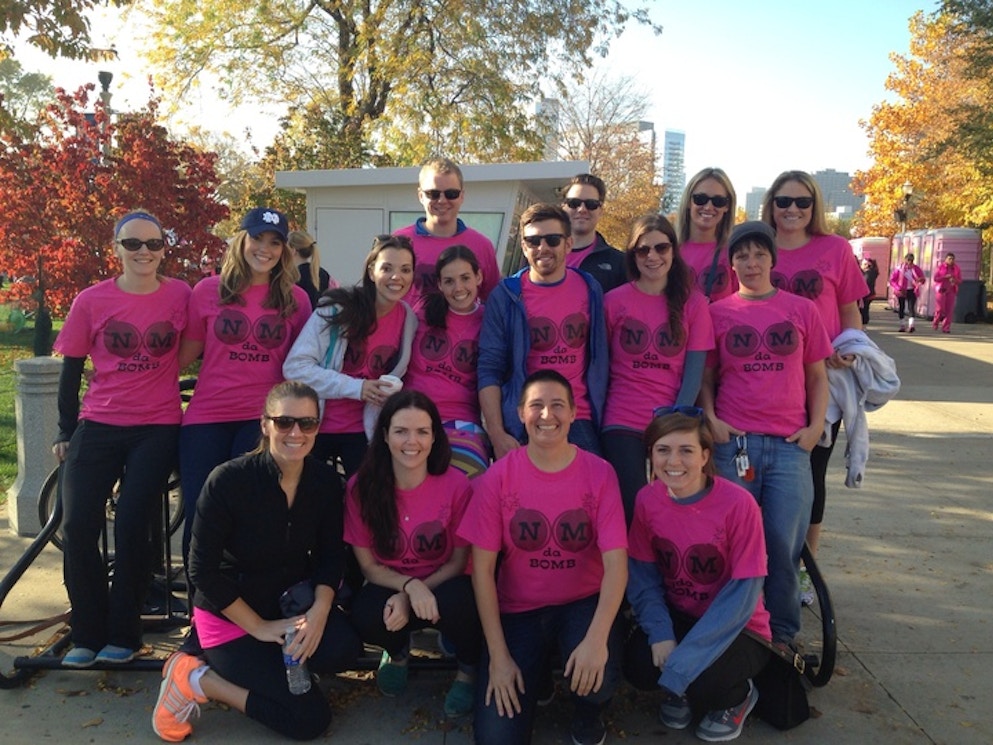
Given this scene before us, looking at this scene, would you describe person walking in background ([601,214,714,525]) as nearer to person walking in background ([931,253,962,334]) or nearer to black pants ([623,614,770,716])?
black pants ([623,614,770,716])

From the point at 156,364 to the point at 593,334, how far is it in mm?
1957

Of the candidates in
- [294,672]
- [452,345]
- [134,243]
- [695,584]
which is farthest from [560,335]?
[134,243]

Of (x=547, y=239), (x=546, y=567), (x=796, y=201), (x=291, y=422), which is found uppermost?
(x=796, y=201)

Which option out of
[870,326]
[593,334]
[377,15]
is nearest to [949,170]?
[870,326]

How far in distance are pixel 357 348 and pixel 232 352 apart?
0.56m

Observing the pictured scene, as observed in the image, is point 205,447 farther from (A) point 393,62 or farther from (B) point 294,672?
(A) point 393,62

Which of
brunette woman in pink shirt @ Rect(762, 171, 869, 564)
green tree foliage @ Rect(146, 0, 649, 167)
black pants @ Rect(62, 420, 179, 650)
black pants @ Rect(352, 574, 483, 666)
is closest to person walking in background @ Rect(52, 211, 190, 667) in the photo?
black pants @ Rect(62, 420, 179, 650)

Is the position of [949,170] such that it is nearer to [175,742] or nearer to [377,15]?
[377,15]

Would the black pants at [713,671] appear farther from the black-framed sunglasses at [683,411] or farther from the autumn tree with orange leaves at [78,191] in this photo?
the autumn tree with orange leaves at [78,191]

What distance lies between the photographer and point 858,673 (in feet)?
12.9

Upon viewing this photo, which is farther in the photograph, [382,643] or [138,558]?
[138,558]

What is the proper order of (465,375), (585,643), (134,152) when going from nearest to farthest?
(585,643)
(465,375)
(134,152)

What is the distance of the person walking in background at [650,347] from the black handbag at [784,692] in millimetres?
824

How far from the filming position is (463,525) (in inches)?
135
